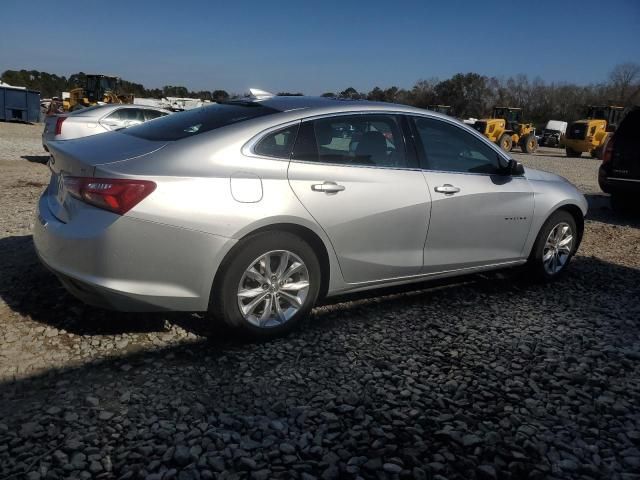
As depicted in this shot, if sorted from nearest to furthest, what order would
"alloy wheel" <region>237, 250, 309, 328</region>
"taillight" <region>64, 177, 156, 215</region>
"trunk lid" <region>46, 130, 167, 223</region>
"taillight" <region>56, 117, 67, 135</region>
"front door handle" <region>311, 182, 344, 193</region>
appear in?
"taillight" <region>64, 177, 156, 215</region> → "trunk lid" <region>46, 130, 167, 223</region> → "alloy wheel" <region>237, 250, 309, 328</region> → "front door handle" <region>311, 182, 344, 193</region> → "taillight" <region>56, 117, 67, 135</region>

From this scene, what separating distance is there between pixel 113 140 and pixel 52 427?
1934mm

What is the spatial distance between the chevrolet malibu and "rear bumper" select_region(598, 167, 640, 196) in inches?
209

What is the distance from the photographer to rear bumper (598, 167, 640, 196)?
29.3 feet

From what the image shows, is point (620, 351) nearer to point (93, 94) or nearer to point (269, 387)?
point (269, 387)

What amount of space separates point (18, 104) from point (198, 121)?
31.5 meters

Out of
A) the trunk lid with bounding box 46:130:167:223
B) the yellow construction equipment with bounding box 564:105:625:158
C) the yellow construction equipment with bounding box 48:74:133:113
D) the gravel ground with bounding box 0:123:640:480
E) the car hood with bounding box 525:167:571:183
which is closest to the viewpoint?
the gravel ground with bounding box 0:123:640:480

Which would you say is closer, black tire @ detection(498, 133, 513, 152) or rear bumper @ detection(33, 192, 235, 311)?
rear bumper @ detection(33, 192, 235, 311)

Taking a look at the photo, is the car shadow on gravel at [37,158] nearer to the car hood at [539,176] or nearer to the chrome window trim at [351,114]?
the chrome window trim at [351,114]

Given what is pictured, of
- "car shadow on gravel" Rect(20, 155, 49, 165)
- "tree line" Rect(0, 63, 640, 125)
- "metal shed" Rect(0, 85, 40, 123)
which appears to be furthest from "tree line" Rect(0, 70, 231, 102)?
"car shadow on gravel" Rect(20, 155, 49, 165)

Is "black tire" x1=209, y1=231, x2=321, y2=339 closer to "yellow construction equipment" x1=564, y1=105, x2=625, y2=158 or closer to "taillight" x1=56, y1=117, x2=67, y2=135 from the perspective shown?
"taillight" x1=56, y1=117, x2=67, y2=135

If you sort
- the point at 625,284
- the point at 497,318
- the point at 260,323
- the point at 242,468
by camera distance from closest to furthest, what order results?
the point at 242,468
the point at 260,323
the point at 497,318
the point at 625,284

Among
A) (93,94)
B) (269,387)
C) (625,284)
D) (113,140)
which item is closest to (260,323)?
(269,387)

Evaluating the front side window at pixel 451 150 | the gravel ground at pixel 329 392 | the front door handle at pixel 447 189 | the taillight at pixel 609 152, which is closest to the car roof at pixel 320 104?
the front side window at pixel 451 150

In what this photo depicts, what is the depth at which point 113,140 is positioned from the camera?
3.72 meters
